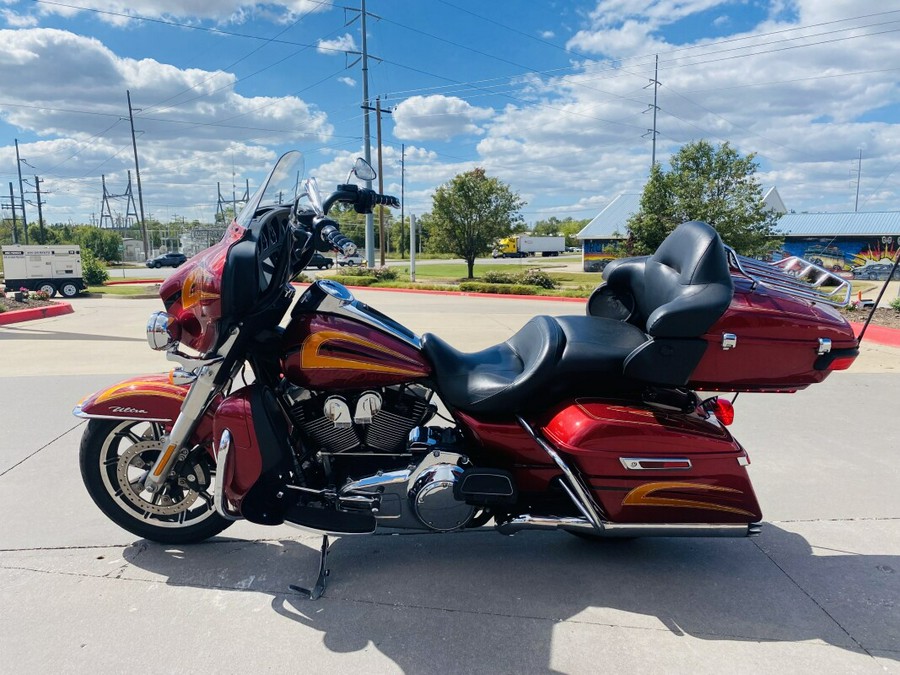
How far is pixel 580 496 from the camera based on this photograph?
98.5 inches

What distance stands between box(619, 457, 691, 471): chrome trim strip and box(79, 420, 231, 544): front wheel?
2.00 m

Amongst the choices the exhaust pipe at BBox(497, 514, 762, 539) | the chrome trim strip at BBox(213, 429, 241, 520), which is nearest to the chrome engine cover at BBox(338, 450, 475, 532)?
the exhaust pipe at BBox(497, 514, 762, 539)

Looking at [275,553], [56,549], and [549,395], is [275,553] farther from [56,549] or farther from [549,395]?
[549,395]

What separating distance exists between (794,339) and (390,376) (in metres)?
1.73

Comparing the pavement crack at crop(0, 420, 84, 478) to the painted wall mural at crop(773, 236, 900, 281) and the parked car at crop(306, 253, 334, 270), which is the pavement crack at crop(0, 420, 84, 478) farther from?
the painted wall mural at crop(773, 236, 900, 281)

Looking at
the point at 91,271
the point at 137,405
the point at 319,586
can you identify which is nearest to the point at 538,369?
the point at 319,586

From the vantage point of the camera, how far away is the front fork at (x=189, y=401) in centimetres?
260

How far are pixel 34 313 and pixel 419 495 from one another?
42.4 ft

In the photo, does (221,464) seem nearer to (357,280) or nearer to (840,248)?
(357,280)

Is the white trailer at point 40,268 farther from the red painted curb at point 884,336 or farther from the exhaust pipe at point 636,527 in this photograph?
the red painted curb at point 884,336

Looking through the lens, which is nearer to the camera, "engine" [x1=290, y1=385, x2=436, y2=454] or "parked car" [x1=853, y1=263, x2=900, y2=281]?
"engine" [x1=290, y1=385, x2=436, y2=454]

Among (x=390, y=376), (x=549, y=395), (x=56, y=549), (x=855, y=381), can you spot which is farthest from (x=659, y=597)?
(x=855, y=381)

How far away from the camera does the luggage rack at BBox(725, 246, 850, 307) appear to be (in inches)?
102

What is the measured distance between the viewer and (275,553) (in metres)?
2.97
